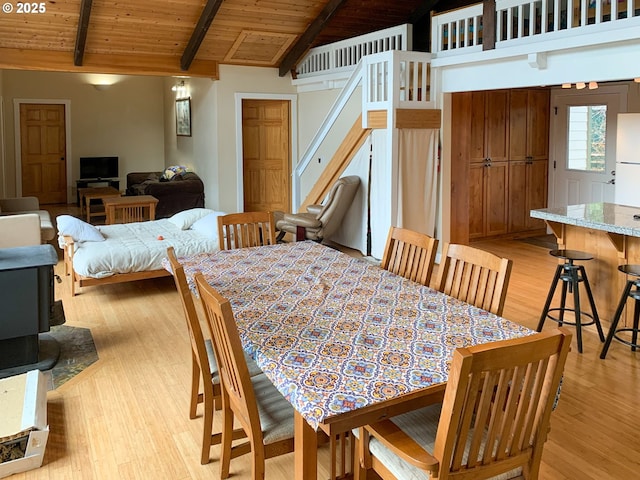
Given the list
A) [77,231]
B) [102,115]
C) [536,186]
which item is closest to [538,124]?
[536,186]

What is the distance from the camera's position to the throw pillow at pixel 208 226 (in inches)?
225

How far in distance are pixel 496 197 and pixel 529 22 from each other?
122 inches

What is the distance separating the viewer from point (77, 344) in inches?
168

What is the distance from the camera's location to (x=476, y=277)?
2648mm

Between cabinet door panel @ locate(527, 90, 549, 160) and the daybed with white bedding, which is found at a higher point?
cabinet door panel @ locate(527, 90, 549, 160)

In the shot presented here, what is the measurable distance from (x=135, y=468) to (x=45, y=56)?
256 inches

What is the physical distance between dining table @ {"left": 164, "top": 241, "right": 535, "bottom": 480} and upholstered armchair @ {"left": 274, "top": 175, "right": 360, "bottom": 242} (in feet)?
11.8

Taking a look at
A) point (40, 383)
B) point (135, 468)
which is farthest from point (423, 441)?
point (40, 383)

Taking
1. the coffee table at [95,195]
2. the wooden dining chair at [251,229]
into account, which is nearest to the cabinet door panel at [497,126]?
the wooden dining chair at [251,229]

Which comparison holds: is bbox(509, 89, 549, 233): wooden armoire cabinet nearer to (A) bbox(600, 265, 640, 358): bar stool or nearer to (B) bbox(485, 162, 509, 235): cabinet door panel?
(B) bbox(485, 162, 509, 235): cabinet door panel

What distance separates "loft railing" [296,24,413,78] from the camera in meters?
7.06

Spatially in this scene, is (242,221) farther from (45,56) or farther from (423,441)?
(45,56)

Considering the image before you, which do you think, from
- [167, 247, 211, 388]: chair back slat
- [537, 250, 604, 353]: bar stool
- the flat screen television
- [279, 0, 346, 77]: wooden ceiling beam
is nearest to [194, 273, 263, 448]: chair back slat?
[167, 247, 211, 388]: chair back slat

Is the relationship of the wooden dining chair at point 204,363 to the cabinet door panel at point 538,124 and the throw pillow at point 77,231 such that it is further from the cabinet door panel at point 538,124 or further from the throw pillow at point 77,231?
the cabinet door panel at point 538,124
